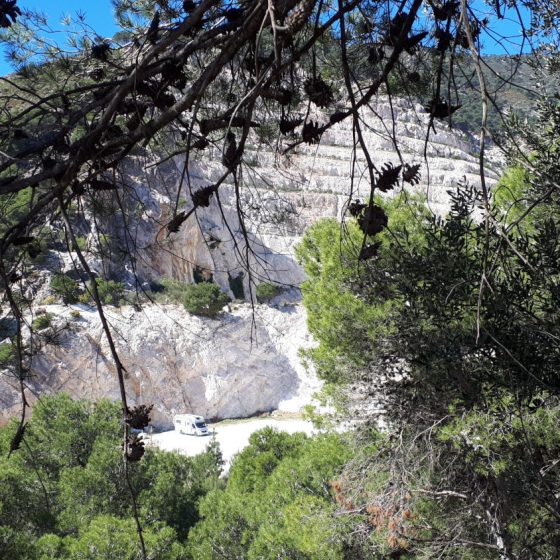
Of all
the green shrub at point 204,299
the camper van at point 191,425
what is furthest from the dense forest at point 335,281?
the green shrub at point 204,299

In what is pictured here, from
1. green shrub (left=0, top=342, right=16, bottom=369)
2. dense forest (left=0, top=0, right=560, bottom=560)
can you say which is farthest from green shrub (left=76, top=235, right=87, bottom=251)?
green shrub (left=0, top=342, right=16, bottom=369)

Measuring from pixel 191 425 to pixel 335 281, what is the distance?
12.6 meters

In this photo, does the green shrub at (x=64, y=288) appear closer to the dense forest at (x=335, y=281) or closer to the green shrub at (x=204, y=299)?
the dense forest at (x=335, y=281)

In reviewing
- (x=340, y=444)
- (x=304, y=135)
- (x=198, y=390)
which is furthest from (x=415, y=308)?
(x=198, y=390)

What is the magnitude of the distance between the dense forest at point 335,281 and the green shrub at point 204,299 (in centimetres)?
931

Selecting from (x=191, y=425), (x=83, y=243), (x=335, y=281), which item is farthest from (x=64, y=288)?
(x=191, y=425)

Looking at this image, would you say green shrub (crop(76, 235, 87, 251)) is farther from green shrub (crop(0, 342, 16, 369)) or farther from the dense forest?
green shrub (crop(0, 342, 16, 369))

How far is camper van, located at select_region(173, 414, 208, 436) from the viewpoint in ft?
56.8

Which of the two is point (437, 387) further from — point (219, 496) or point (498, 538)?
point (219, 496)

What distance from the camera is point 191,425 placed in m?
17.5

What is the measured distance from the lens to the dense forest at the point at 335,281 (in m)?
1.16

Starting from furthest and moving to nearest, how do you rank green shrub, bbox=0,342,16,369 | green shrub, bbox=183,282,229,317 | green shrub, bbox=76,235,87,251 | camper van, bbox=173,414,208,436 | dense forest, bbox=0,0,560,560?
green shrub, bbox=183,282,229,317 < camper van, bbox=173,414,208,436 < green shrub, bbox=76,235,87,251 < green shrub, bbox=0,342,16,369 < dense forest, bbox=0,0,560,560

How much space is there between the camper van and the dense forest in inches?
276

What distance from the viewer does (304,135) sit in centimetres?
122
